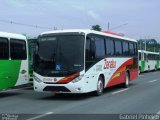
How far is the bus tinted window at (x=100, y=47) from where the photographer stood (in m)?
19.0

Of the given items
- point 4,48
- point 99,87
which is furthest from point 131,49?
point 4,48

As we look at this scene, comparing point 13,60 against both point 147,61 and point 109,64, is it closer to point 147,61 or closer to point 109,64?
point 109,64

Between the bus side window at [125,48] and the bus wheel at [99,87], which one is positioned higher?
the bus side window at [125,48]

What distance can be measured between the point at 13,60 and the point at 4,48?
3.19 feet

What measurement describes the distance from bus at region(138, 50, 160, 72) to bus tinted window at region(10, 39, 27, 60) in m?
28.6

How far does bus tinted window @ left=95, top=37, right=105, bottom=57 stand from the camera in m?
19.0

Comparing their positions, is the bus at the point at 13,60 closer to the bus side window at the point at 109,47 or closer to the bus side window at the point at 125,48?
the bus side window at the point at 109,47

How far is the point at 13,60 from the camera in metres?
19.2

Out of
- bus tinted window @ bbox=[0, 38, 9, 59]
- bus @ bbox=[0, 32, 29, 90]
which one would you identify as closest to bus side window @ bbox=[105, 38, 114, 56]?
bus @ bbox=[0, 32, 29, 90]

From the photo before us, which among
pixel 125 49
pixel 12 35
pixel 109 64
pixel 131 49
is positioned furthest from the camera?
pixel 131 49

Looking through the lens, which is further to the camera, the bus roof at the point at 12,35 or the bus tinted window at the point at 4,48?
the bus roof at the point at 12,35

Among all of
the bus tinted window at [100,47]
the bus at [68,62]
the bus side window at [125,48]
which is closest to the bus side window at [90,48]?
the bus at [68,62]

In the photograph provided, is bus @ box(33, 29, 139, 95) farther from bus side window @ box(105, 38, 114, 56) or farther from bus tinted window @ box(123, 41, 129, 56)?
bus tinted window @ box(123, 41, 129, 56)

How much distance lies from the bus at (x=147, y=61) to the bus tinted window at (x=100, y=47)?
2784 centimetres
